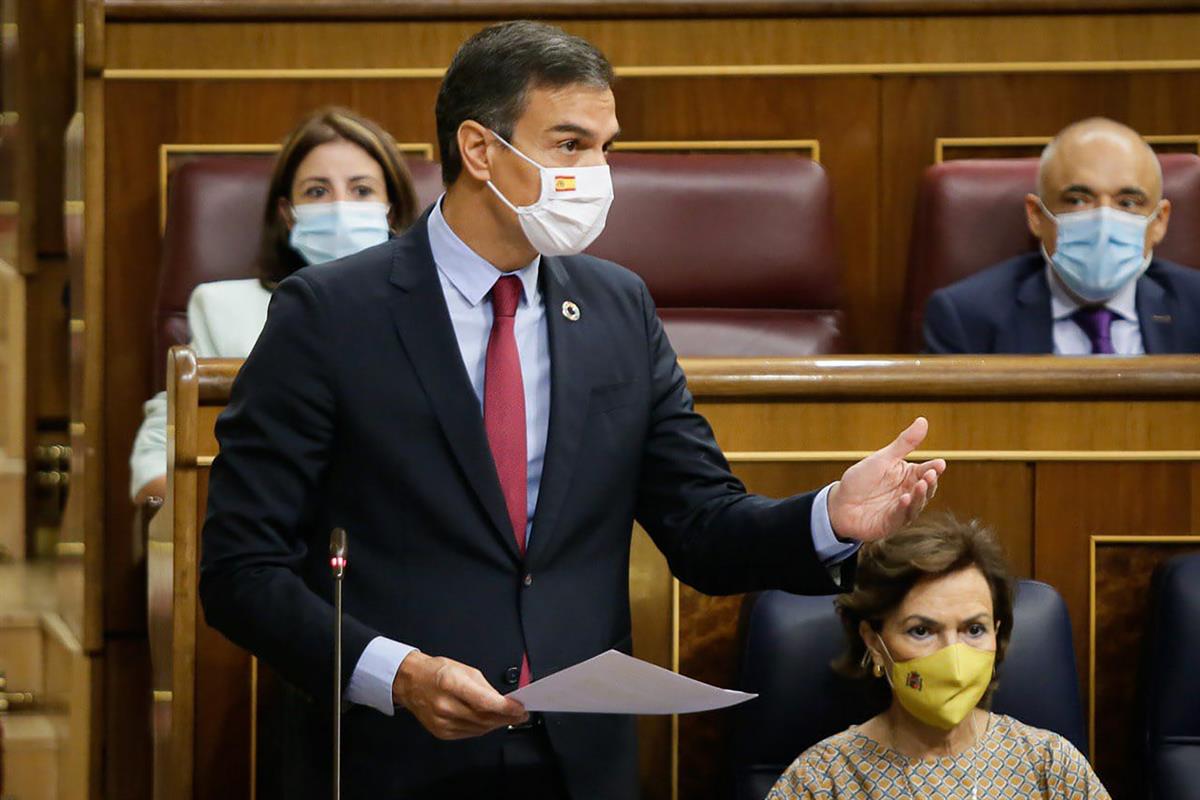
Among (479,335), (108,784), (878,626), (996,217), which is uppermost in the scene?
(996,217)

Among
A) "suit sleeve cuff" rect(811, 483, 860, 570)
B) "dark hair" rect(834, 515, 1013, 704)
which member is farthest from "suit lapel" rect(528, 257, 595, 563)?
"dark hair" rect(834, 515, 1013, 704)

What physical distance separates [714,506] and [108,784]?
822 mm

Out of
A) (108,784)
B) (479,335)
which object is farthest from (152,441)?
(479,335)

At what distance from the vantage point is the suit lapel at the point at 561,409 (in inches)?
33.1

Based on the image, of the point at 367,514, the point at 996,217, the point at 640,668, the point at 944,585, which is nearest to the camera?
the point at 640,668

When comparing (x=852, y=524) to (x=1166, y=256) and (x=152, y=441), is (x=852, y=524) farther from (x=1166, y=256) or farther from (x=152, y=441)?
(x=1166, y=256)

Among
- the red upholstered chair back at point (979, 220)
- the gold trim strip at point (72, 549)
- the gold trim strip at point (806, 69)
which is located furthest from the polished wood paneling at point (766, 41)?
the gold trim strip at point (72, 549)

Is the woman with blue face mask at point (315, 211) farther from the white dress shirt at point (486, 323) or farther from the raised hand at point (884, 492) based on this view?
the raised hand at point (884, 492)

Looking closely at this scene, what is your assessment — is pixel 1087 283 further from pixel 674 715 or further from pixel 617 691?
pixel 617 691

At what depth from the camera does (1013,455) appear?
1.13 meters

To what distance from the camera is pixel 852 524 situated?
82 cm

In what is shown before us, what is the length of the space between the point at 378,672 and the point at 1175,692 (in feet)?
1.75

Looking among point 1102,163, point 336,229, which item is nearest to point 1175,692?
point 1102,163

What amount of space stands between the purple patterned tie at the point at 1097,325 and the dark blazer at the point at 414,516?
0.72 meters
